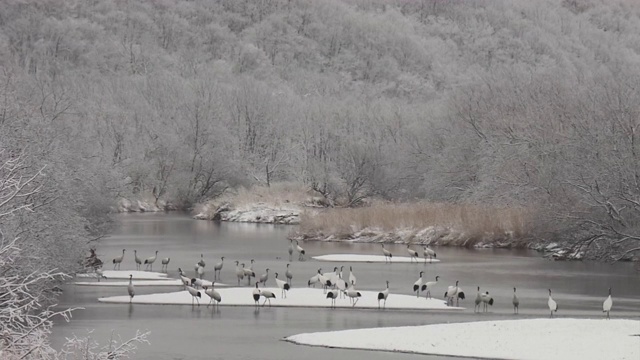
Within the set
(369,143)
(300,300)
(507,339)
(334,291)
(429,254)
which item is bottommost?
(507,339)

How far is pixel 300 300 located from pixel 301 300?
3 cm

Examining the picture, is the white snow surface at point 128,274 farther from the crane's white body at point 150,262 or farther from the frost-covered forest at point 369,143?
the frost-covered forest at point 369,143

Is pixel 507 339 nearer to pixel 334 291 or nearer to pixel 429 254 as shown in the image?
pixel 334 291

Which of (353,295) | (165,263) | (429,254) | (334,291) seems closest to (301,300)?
(334,291)

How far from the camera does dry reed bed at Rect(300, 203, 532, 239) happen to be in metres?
53.4

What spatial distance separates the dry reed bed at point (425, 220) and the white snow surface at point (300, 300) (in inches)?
832

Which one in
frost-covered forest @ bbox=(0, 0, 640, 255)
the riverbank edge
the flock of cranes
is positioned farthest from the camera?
the riverbank edge

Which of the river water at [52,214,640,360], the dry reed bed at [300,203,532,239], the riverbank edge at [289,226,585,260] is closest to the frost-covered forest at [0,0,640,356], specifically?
the riverbank edge at [289,226,585,260]

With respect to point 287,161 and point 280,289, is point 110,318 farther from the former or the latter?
point 287,161

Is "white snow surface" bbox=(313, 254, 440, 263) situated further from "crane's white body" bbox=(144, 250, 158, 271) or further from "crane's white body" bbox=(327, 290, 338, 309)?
"crane's white body" bbox=(327, 290, 338, 309)

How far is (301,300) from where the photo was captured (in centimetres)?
3219

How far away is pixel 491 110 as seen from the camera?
71.1 metres

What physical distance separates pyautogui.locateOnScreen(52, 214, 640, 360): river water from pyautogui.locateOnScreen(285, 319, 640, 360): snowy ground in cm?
87

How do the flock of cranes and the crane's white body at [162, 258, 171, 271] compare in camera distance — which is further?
the crane's white body at [162, 258, 171, 271]
